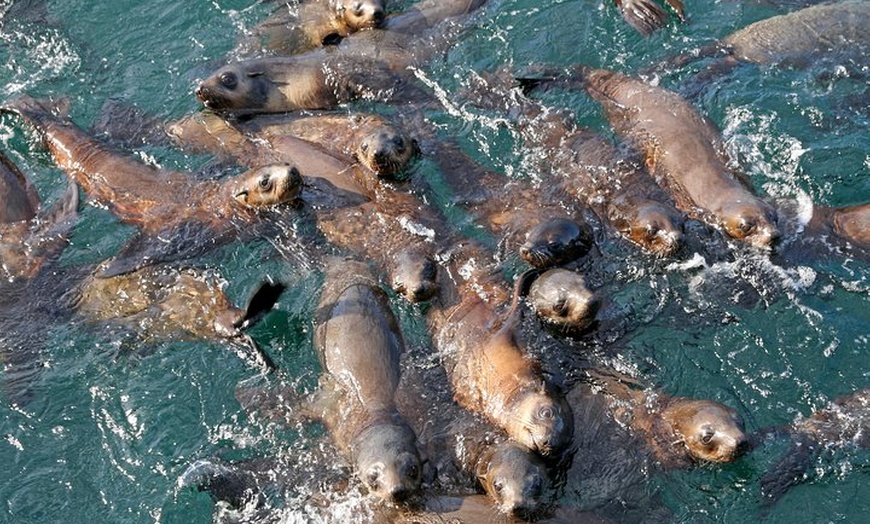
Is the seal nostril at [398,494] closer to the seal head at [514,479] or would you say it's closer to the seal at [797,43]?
the seal head at [514,479]

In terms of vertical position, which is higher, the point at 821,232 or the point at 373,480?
the point at 373,480

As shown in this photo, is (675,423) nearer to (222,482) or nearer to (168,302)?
(222,482)

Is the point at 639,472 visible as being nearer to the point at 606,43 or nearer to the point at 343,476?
the point at 343,476

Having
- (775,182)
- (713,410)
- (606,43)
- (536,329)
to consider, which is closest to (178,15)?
(606,43)

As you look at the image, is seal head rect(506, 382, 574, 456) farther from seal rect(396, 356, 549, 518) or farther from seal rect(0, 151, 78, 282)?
seal rect(0, 151, 78, 282)

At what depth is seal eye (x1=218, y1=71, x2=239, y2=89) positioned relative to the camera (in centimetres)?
1000

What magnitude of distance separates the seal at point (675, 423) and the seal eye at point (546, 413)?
635 mm

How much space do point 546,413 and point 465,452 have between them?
698mm

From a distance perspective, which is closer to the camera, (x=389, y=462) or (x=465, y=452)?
(x=389, y=462)

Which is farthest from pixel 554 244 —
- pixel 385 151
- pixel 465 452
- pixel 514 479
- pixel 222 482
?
pixel 222 482

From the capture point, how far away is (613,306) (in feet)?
26.5

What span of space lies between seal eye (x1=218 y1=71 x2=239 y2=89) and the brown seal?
2.93 metres

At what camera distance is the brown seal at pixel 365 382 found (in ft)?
21.9

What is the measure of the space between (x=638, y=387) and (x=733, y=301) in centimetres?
133
